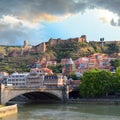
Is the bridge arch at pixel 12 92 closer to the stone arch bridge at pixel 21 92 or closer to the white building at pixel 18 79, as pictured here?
the stone arch bridge at pixel 21 92

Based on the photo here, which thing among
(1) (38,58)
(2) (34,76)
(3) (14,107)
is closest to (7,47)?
(1) (38,58)

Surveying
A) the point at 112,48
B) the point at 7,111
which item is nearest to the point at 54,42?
the point at 112,48

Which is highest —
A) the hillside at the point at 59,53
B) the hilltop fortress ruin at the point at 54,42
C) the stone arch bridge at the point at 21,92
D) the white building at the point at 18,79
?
the hilltop fortress ruin at the point at 54,42

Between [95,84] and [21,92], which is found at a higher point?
[95,84]

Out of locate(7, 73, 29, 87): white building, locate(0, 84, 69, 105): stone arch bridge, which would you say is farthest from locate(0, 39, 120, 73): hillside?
locate(0, 84, 69, 105): stone arch bridge

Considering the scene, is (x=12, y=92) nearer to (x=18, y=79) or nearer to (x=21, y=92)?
(x=21, y=92)

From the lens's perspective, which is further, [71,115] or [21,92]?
[21,92]

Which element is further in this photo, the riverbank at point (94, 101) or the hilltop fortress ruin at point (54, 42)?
the hilltop fortress ruin at point (54, 42)

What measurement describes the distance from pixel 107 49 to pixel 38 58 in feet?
62.6

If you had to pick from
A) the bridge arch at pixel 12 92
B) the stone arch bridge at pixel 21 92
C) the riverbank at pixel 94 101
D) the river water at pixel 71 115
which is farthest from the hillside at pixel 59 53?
the river water at pixel 71 115

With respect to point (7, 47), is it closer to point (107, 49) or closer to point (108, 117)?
point (107, 49)

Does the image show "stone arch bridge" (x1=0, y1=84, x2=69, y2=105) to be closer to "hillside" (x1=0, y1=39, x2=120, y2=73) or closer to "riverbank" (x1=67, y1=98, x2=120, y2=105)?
"riverbank" (x1=67, y1=98, x2=120, y2=105)

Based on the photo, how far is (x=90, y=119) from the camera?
38.9 metres

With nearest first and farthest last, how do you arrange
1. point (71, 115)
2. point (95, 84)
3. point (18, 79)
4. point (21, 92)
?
point (71, 115)
point (21, 92)
point (95, 84)
point (18, 79)
